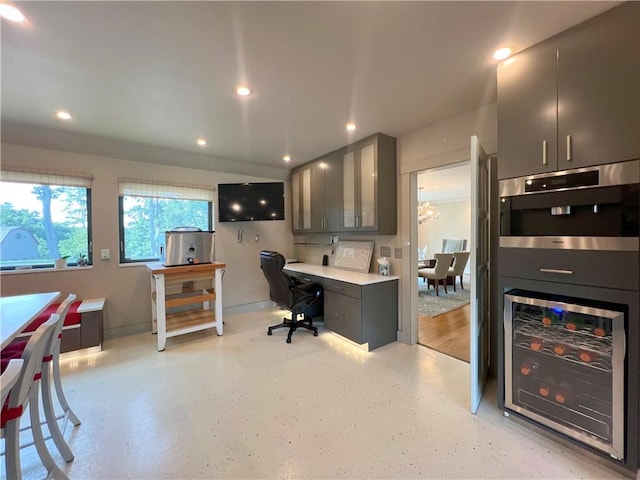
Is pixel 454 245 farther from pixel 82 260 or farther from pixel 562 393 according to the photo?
pixel 82 260

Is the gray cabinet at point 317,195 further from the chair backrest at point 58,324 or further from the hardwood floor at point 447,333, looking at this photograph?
the chair backrest at point 58,324

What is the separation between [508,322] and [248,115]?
286 cm

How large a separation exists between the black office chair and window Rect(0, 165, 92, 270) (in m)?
2.33

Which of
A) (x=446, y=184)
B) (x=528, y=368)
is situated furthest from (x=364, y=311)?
(x=446, y=184)

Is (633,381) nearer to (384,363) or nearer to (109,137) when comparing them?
(384,363)

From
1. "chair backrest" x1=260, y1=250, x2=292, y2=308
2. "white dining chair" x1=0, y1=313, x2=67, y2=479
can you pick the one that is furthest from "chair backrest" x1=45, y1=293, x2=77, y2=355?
"chair backrest" x1=260, y1=250, x2=292, y2=308

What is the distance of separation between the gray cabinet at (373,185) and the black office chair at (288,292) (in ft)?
3.30

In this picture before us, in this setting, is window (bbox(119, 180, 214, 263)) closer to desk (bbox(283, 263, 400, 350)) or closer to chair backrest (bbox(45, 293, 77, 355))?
chair backrest (bbox(45, 293, 77, 355))

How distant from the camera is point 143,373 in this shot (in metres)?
2.48

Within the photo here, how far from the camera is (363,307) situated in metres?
2.85

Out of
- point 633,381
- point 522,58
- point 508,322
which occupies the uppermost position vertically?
point 522,58

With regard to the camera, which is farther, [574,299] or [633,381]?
[574,299]

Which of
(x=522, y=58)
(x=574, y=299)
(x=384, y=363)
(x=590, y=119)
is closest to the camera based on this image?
(x=590, y=119)

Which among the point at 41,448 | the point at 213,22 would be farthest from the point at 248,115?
the point at 41,448
